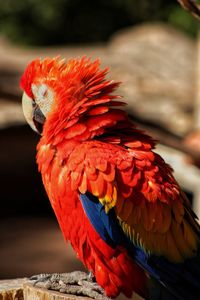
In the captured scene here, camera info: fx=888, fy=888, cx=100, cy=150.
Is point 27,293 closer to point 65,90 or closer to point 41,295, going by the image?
point 41,295

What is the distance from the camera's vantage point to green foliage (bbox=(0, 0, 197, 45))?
1172 centimetres

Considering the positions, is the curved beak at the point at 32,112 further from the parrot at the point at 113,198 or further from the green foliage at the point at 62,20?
the green foliage at the point at 62,20

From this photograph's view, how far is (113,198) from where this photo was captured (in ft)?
9.70

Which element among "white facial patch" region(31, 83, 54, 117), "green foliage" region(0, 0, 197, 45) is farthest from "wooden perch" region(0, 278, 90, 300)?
"green foliage" region(0, 0, 197, 45)

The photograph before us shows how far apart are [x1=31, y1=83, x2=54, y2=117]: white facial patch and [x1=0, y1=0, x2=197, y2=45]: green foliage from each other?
842cm

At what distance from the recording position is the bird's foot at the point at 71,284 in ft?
9.55

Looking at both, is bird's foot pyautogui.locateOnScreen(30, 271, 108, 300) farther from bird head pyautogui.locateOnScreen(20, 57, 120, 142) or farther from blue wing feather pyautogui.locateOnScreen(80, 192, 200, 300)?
bird head pyautogui.locateOnScreen(20, 57, 120, 142)

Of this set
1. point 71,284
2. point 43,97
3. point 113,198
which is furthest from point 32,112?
point 71,284

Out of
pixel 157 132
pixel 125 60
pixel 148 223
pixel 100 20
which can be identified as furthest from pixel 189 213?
pixel 100 20

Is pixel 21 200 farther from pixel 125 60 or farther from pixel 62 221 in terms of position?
pixel 62 221

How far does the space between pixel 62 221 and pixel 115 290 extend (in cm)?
30

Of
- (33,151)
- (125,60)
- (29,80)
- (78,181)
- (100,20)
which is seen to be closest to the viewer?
(78,181)

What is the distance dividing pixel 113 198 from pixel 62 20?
9.25 metres

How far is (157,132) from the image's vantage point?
187 inches
